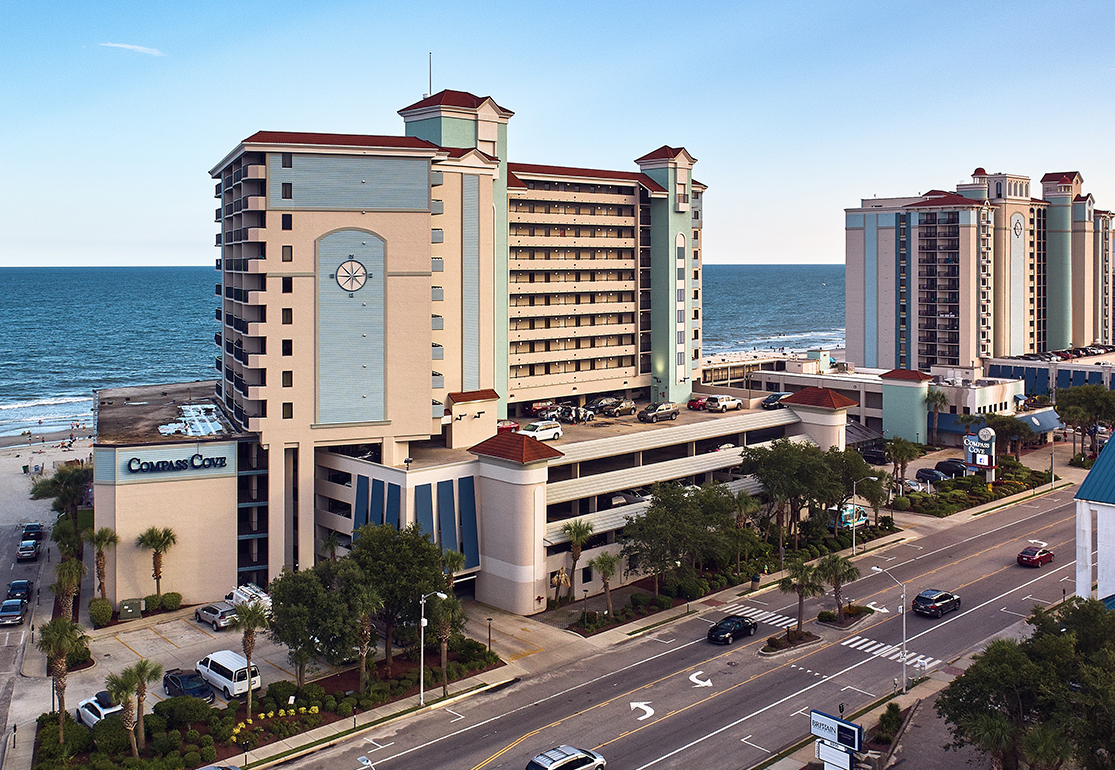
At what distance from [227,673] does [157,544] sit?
1709 centimetres

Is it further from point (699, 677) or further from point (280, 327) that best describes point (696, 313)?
point (699, 677)

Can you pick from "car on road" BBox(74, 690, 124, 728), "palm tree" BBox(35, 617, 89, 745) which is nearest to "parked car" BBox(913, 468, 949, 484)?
"car on road" BBox(74, 690, 124, 728)

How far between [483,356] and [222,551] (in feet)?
84.8

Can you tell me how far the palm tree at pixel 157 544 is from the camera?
6875 cm

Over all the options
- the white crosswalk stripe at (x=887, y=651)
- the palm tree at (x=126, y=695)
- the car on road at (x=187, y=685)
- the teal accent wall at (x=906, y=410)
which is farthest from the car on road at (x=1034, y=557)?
the palm tree at (x=126, y=695)

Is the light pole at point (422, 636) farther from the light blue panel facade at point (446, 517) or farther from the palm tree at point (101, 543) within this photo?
the palm tree at point (101, 543)

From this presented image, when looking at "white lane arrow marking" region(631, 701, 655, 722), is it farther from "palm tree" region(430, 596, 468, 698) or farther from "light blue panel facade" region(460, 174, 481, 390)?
"light blue panel facade" region(460, 174, 481, 390)

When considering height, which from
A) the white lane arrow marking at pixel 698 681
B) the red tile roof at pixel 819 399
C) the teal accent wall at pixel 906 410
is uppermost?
the red tile roof at pixel 819 399

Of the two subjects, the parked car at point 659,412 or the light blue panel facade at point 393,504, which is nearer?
the light blue panel facade at point 393,504

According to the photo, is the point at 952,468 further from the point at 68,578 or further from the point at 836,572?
the point at 68,578

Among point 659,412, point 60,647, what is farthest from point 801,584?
point 60,647

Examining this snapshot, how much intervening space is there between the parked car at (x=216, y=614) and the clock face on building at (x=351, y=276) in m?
23.8

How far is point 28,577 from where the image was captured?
77.9 metres

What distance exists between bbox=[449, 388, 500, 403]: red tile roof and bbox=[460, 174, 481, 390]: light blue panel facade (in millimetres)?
799
